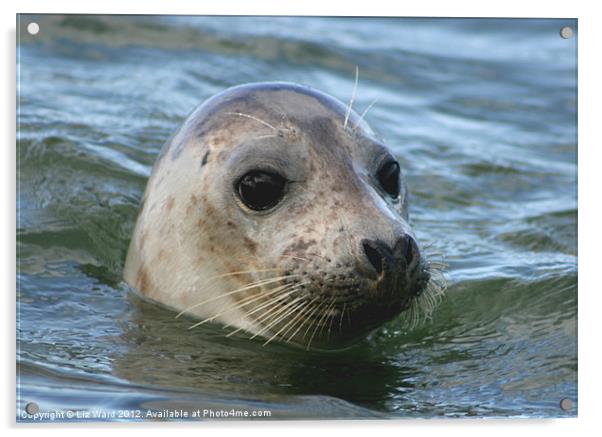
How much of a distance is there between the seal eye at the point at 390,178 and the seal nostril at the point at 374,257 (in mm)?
534

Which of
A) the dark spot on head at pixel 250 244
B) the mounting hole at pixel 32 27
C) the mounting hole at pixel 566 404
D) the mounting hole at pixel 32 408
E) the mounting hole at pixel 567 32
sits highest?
the mounting hole at pixel 567 32

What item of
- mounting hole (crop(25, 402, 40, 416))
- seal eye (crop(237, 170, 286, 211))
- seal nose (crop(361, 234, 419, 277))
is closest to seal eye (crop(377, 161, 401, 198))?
seal eye (crop(237, 170, 286, 211))

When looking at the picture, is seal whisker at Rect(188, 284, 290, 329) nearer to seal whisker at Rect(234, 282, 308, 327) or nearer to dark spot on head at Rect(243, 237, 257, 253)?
seal whisker at Rect(234, 282, 308, 327)

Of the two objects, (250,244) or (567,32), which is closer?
(250,244)

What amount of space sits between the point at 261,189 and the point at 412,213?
2387 millimetres

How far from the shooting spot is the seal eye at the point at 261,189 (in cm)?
449

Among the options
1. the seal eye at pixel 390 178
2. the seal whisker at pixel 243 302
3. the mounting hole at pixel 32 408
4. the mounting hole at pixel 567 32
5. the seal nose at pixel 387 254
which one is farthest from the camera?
the mounting hole at pixel 567 32

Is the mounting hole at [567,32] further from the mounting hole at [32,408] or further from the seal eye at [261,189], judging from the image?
the mounting hole at [32,408]

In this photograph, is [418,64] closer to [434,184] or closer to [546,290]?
[434,184]

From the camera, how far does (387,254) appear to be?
4113 mm

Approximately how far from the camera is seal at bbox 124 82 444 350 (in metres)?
4.20

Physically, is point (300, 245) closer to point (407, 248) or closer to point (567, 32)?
point (407, 248)
